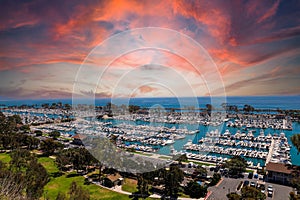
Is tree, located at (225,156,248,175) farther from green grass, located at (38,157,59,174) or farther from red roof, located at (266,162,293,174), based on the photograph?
green grass, located at (38,157,59,174)

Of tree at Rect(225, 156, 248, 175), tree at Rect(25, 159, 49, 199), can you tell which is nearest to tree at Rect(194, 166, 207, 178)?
tree at Rect(225, 156, 248, 175)

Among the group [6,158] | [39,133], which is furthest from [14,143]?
[39,133]

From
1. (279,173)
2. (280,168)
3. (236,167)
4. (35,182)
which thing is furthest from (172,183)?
(280,168)

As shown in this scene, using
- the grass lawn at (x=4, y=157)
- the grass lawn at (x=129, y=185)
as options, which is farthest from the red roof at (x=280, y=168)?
the grass lawn at (x=4, y=157)

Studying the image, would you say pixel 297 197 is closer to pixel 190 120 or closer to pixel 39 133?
pixel 39 133

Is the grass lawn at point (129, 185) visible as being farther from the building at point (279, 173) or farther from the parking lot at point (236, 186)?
the building at point (279, 173)

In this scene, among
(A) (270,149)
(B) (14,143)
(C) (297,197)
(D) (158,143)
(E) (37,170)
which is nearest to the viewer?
(C) (297,197)

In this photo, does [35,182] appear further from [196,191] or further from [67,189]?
[196,191]
